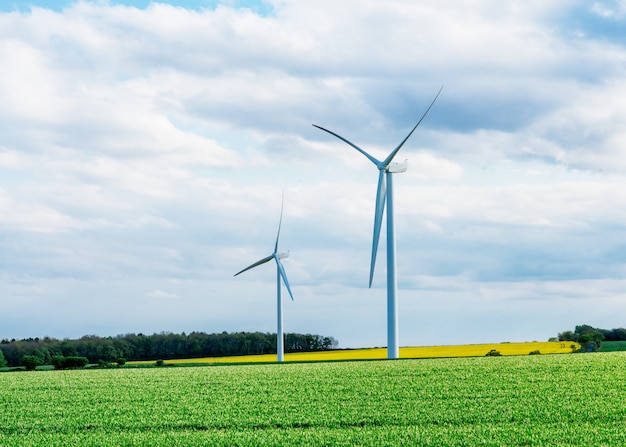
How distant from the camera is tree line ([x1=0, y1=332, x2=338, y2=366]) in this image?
10619 centimetres

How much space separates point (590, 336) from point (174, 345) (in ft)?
203

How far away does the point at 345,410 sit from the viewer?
25.5m

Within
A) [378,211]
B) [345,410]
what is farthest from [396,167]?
[345,410]

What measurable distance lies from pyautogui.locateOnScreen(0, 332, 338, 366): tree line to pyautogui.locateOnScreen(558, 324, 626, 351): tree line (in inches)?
1518

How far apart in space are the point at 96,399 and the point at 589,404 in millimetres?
21308

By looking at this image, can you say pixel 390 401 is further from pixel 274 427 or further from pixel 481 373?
pixel 481 373

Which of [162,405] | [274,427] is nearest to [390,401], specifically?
[274,427]

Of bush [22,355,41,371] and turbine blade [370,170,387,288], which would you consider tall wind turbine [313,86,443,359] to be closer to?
turbine blade [370,170,387,288]

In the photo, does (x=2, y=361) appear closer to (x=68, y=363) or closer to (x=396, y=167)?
(x=68, y=363)

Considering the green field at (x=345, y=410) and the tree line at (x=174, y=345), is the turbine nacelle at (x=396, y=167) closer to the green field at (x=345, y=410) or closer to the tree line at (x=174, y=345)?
the green field at (x=345, y=410)

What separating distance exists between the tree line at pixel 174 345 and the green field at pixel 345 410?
6884 centimetres

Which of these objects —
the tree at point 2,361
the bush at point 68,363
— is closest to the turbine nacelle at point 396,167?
the bush at point 68,363

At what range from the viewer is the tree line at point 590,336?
2988 inches

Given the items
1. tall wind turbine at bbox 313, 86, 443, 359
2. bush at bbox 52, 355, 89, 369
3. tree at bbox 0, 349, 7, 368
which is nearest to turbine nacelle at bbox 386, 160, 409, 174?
tall wind turbine at bbox 313, 86, 443, 359
